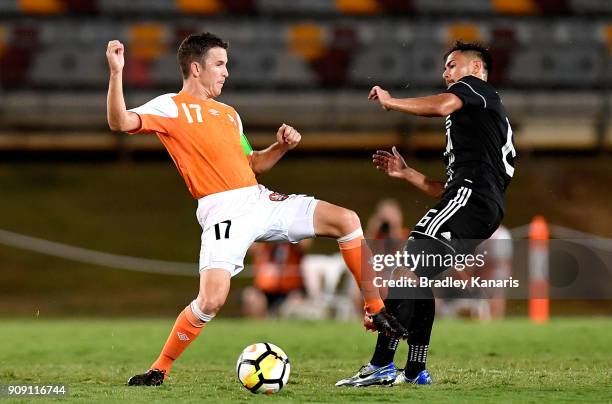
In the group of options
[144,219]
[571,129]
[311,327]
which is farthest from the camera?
[571,129]

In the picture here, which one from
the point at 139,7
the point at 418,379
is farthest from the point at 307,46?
the point at 418,379

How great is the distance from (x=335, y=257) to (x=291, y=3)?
9.87 meters

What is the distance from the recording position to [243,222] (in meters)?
6.83

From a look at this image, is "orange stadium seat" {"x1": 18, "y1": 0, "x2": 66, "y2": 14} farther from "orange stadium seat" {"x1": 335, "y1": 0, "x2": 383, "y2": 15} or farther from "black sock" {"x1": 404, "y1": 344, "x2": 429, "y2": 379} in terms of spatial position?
"black sock" {"x1": 404, "y1": 344, "x2": 429, "y2": 379}

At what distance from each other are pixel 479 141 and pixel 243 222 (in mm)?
1596

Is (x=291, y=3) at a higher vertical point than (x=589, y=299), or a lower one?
higher

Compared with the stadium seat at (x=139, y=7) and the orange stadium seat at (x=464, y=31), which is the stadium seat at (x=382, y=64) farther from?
the stadium seat at (x=139, y=7)

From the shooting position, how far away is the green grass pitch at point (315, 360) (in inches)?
246

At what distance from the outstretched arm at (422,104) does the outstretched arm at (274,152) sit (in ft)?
3.06

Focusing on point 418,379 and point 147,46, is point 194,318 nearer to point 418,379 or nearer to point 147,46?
point 418,379

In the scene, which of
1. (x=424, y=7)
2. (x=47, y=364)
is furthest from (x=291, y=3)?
(x=47, y=364)

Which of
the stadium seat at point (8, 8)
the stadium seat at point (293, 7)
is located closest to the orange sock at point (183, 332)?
the stadium seat at point (293, 7)

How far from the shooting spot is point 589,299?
58.7ft

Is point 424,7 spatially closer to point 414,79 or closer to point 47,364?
point 414,79
